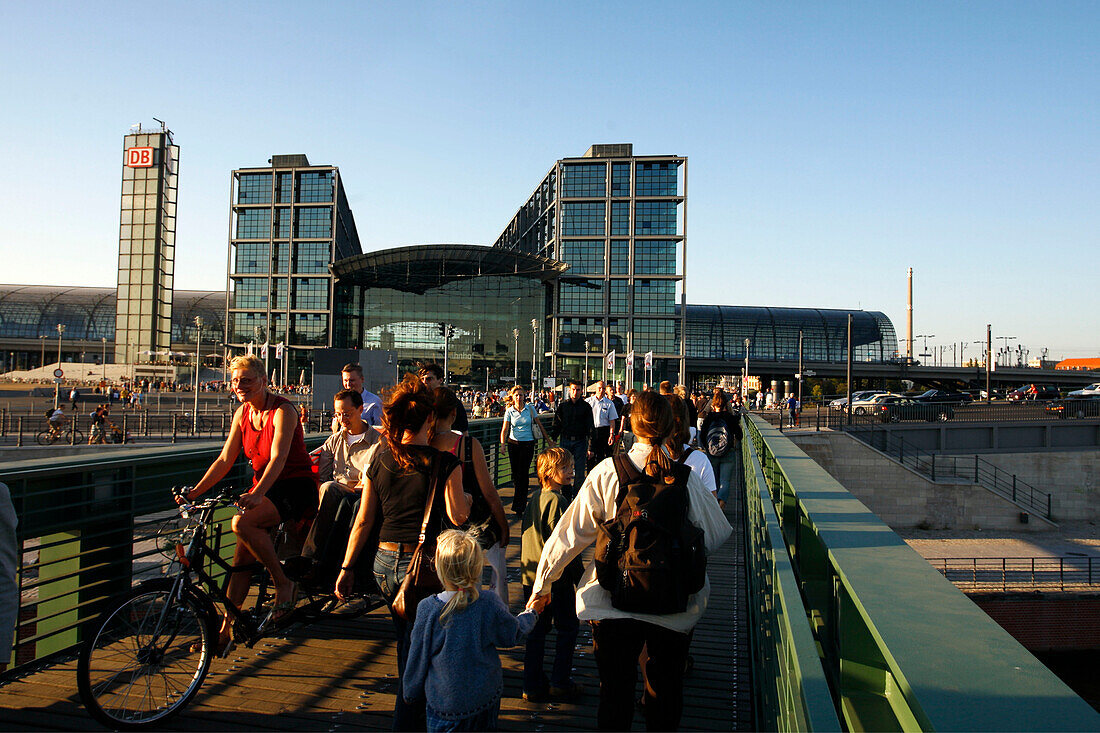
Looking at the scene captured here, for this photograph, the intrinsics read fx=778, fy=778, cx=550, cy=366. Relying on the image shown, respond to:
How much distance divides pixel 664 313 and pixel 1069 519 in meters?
42.8

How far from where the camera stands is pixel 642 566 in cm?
312

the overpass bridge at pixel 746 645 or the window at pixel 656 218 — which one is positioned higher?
the window at pixel 656 218

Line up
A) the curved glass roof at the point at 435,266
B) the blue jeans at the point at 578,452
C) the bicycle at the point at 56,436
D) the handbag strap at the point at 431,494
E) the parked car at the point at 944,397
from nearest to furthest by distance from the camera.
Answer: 1. the handbag strap at the point at 431,494
2. the blue jeans at the point at 578,452
3. the bicycle at the point at 56,436
4. the parked car at the point at 944,397
5. the curved glass roof at the point at 435,266

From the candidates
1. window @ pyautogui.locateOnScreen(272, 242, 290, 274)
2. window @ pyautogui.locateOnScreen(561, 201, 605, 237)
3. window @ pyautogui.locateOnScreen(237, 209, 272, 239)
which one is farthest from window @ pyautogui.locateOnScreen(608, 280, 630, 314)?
window @ pyautogui.locateOnScreen(237, 209, 272, 239)

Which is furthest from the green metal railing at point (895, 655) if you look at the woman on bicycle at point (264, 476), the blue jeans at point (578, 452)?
the blue jeans at point (578, 452)

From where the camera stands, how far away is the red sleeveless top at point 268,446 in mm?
4633

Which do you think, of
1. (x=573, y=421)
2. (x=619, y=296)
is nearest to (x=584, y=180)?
(x=619, y=296)

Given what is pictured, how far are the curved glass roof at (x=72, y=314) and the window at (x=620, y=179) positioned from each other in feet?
221

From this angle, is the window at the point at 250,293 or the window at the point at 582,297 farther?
the window at the point at 250,293

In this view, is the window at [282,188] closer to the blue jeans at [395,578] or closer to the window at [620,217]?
the window at [620,217]

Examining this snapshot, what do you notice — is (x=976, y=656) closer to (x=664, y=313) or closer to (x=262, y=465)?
(x=262, y=465)

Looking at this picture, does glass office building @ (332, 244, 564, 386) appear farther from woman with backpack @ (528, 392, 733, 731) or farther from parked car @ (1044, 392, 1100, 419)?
woman with backpack @ (528, 392, 733, 731)

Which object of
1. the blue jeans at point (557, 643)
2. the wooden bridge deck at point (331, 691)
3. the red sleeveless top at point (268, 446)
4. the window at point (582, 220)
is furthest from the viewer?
the window at point (582, 220)

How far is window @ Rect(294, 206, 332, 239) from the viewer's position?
7944 cm
